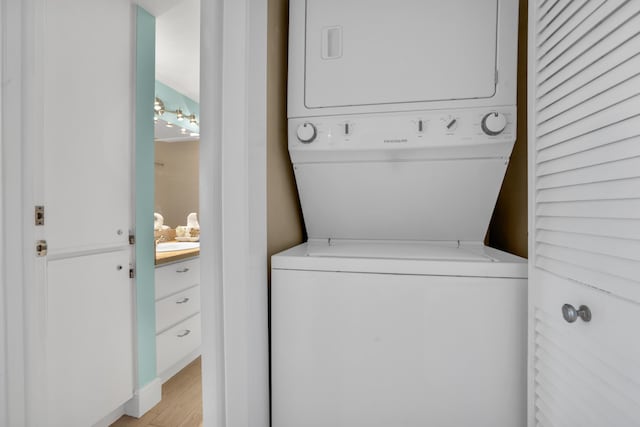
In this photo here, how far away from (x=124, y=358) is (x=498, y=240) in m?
2.36

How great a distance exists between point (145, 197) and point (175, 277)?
83cm

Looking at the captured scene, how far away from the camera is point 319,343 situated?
107 centimetres

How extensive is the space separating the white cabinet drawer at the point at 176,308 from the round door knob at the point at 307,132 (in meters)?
1.88

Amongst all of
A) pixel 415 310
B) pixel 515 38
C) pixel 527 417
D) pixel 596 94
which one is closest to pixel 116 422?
pixel 415 310

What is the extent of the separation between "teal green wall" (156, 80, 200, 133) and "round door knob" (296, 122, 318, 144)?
2.18 m

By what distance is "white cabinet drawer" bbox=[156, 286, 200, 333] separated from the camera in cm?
231

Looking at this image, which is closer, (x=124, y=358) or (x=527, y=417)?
(x=527, y=417)

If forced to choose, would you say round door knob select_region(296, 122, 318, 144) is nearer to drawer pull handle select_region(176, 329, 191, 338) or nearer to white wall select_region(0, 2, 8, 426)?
white wall select_region(0, 2, 8, 426)

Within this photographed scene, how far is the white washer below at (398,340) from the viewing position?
0.97 meters

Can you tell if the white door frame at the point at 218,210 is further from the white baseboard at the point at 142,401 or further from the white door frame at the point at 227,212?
the white baseboard at the point at 142,401

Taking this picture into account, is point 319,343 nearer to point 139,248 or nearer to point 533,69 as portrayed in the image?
point 533,69

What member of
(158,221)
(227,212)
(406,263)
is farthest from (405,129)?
(158,221)

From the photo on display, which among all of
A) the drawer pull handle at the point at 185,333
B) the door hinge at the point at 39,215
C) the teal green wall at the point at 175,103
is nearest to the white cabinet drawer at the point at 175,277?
the drawer pull handle at the point at 185,333

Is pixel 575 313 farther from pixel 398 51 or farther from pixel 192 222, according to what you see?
pixel 192 222
